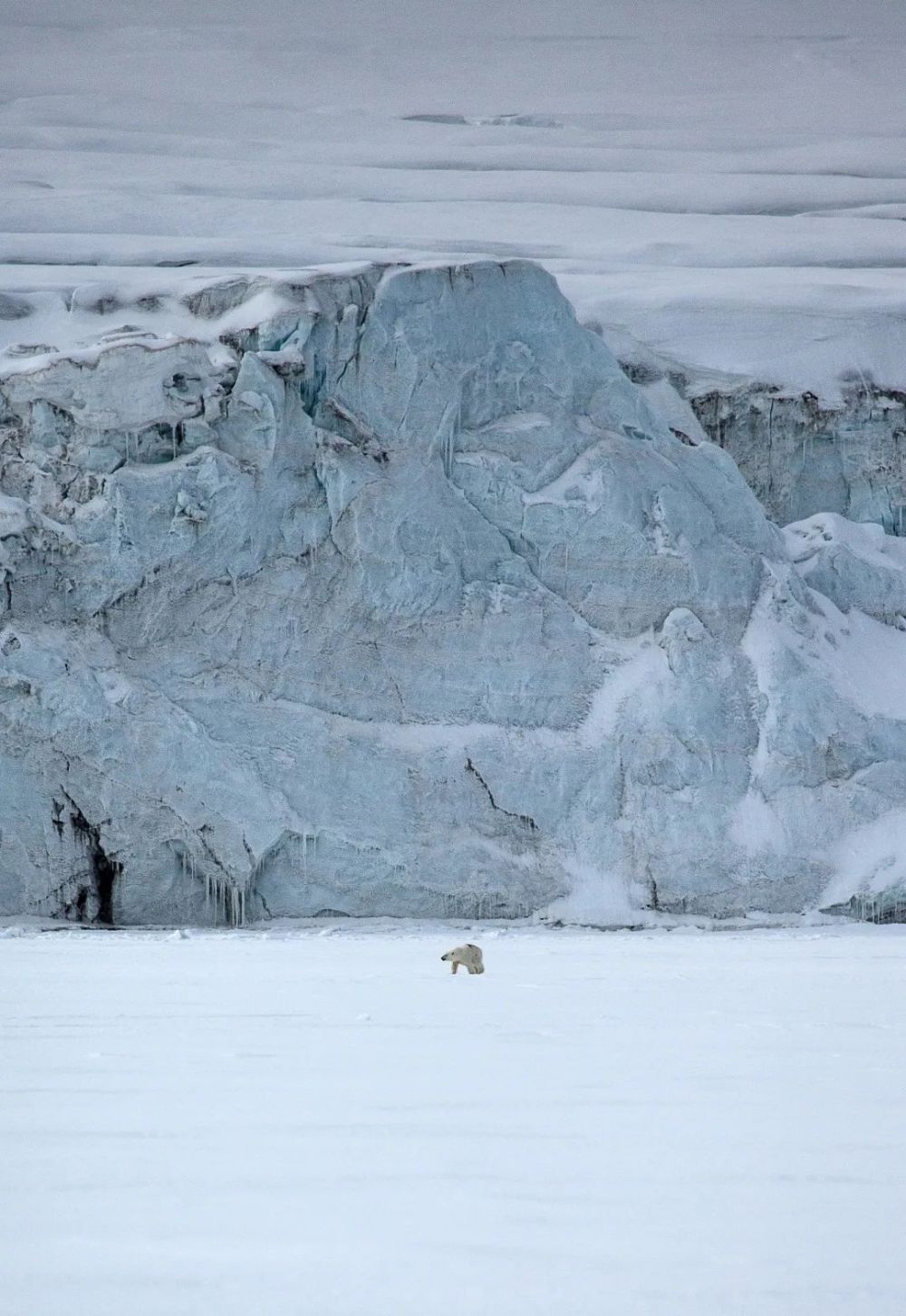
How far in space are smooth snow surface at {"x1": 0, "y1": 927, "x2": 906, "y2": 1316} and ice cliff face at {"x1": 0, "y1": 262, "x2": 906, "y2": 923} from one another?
9638 mm

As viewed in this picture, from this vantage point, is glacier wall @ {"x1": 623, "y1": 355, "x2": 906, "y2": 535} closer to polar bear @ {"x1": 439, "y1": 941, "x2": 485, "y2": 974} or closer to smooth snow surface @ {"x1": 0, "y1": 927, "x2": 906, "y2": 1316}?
polar bear @ {"x1": 439, "y1": 941, "x2": 485, "y2": 974}

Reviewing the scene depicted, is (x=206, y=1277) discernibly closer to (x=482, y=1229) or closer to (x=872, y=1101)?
(x=482, y=1229)

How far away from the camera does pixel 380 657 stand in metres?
17.5

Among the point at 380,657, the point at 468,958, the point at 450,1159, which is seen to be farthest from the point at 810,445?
the point at 450,1159

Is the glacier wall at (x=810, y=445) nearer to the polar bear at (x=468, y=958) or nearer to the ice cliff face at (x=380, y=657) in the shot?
the ice cliff face at (x=380, y=657)

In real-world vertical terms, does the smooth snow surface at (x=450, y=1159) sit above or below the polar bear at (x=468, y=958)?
above

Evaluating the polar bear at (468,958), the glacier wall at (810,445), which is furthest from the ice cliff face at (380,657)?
the polar bear at (468,958)

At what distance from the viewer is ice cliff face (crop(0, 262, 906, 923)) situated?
16578 millimetres

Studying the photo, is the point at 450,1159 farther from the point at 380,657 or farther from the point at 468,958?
the point at 380,657

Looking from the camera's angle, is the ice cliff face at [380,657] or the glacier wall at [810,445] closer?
the ice cliff face at [380,657]

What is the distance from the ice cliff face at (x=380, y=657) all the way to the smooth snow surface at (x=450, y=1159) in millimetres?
9638

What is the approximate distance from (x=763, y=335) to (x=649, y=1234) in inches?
865

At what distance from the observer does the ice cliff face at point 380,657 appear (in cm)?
1658

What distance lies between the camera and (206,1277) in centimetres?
273
